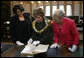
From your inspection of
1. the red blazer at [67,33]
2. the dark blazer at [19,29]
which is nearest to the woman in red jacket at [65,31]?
the red blazer at [67,33]

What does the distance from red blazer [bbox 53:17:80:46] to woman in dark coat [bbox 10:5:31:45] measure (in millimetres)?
628

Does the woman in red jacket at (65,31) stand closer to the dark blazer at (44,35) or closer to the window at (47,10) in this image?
the dark blazer at (44,35)

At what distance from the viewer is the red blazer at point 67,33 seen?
6.91ft

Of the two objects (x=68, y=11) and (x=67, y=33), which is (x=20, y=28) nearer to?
(x=67, y=33)

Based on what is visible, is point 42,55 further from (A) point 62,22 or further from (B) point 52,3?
(B) point 52,3

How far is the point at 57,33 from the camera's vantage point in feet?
7.50

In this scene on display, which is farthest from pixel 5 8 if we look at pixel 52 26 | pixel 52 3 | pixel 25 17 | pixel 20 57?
pixel 20 57

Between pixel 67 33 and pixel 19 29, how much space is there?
93 centimetres

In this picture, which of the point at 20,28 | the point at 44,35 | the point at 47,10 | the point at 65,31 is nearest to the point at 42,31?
the point at 44,35

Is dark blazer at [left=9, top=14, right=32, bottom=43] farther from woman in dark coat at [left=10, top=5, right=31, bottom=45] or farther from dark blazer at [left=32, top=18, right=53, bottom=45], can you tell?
dark blazer at [left=32, top=18, right=53, bottom=45]

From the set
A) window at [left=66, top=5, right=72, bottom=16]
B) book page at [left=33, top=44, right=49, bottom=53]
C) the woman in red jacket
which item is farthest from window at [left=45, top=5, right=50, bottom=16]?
book page at [left=33, top=44, right=49, bottom=53]

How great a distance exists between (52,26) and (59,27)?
112mm

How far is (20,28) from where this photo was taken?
2633 mm

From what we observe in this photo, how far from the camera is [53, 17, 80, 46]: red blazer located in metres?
2.11
